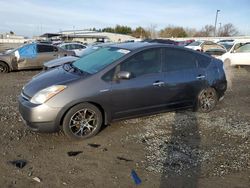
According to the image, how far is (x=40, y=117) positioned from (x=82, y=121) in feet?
2.34

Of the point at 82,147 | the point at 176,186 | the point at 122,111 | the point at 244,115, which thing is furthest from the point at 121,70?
the point at 244,115

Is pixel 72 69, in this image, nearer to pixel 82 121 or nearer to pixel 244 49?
pixel 82 121

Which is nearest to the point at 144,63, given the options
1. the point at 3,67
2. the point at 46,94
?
the point at 46,94

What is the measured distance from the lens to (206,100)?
23.0 feet

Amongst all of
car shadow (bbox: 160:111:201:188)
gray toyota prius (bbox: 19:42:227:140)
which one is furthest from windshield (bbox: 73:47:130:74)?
car shadow (bbox: 160:111:201:188)

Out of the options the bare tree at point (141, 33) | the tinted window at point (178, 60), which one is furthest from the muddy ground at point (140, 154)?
the bare tree at point (141, 33)

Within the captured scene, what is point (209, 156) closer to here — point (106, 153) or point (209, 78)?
point (106, 153)

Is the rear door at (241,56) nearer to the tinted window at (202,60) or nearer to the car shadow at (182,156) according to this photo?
the tinted window at (202,60)

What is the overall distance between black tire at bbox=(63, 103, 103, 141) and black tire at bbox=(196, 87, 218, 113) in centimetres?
258

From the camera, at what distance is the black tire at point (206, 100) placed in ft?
22.6

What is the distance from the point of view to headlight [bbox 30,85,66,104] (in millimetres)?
4980

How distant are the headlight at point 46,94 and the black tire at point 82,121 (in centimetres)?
39

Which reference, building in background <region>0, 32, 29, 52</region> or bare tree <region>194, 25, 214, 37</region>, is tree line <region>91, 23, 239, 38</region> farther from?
building in background <region>0, 32, 29, 52</region>

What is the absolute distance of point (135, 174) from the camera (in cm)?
408
